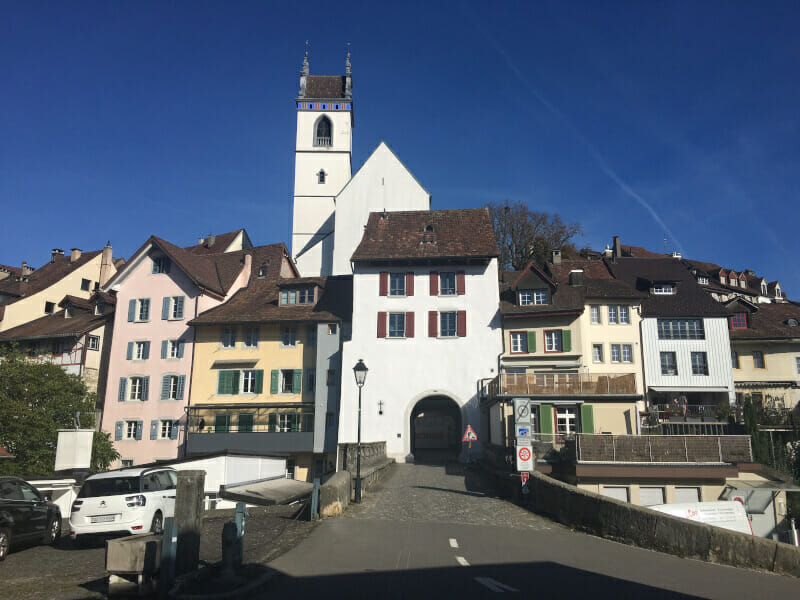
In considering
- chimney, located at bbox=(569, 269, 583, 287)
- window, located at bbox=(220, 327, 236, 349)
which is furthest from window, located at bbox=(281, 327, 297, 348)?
chimney, located at bbox=(569, 269, 583, 287)

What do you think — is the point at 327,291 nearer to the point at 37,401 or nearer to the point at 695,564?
the point at 37,401

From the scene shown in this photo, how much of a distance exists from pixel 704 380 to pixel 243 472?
31.6 m

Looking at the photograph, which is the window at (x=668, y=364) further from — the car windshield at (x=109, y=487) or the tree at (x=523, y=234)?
the car windshield at (x=109, y=487)

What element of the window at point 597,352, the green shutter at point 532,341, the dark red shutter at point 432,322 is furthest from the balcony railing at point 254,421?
the window at point 597,352

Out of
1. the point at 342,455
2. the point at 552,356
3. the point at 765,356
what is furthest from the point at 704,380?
the point at 342,455

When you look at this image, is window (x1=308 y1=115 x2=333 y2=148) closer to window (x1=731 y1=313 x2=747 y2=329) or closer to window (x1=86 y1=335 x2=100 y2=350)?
window (x1=86 y1=335 x2=100 y2=350)

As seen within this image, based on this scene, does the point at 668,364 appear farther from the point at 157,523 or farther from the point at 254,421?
the point at 157,523

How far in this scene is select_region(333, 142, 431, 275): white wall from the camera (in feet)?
175

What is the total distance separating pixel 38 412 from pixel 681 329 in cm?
3898

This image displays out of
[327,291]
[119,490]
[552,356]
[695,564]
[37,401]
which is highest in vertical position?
[327,291]

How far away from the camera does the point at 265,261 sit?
48.2m

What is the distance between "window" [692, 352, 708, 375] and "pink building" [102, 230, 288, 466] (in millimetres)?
31486

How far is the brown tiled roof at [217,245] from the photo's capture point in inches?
2251

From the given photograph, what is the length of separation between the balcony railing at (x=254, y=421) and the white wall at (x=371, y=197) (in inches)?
668
